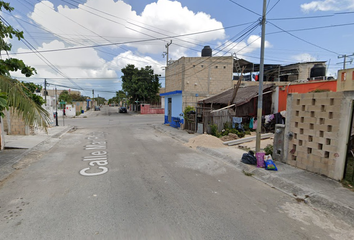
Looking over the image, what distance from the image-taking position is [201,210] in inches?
155

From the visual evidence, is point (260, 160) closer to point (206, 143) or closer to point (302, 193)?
point (302, 193)

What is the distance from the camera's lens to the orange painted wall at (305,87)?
33.8 feet

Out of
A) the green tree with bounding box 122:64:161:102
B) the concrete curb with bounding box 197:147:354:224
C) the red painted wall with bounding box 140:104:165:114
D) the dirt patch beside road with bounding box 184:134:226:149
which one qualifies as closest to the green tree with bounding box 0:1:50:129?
the concrete curb with bounding box 197:147:354:224

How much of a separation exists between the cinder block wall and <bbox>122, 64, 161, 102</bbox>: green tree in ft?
111

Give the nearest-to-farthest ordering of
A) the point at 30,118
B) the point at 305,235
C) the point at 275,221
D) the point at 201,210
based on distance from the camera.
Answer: the point at 305,235, the point at 275,221, the point at 201,210, the point at 30,118

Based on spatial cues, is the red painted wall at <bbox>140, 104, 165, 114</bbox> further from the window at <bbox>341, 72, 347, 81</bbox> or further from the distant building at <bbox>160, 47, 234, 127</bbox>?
the window at <bbox>341, 72, 347, 81</bbox>

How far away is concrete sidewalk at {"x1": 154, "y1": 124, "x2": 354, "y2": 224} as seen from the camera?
13.3 ft

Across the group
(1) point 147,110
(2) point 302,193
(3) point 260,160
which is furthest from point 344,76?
(1) point 147,110

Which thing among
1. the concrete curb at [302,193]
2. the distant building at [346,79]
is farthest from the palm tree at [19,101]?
the distant building at [346,79]

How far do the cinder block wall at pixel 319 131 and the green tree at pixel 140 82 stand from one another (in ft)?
111

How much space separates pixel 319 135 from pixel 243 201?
322 centimetres

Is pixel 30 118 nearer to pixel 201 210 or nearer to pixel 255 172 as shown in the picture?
pixel 201 210

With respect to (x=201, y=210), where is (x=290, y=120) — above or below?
above

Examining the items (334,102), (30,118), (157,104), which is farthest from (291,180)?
(157,104)
